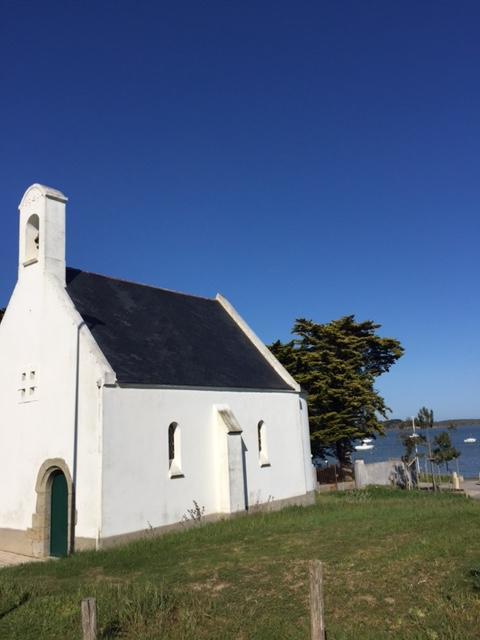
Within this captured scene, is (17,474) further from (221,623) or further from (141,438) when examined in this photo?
(221,623)

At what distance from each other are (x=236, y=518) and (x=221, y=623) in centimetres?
1096

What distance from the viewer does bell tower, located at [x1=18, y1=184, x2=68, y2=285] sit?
752 inches

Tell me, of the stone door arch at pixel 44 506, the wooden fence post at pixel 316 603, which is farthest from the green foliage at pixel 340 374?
the wooden fence post at pixel 316 603

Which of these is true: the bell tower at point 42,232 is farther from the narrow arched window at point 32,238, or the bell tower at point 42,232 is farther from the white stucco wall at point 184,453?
the white stucco wall at point 184,453

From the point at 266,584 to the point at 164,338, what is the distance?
1197 centimetres

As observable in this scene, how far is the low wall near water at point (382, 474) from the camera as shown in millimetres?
32469

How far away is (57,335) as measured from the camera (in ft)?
59.6

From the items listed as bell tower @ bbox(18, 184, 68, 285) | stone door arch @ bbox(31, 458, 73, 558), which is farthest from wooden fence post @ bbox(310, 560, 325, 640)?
bell tower @ bbox(18, 184, 68, 285)

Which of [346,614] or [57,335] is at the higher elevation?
[57,335]

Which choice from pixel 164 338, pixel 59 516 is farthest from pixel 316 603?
pixel 164 338

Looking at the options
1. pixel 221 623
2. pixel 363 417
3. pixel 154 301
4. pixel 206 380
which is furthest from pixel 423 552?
pixel 363 417

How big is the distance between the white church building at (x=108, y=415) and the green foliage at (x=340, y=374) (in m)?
9.07

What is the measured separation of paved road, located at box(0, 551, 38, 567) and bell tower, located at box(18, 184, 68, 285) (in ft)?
29.6

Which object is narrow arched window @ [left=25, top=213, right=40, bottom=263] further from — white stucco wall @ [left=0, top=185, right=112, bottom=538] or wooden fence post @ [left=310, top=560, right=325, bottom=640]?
wooden fence post @ [left=310, top=560, right=325, bottom=640]
